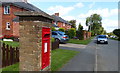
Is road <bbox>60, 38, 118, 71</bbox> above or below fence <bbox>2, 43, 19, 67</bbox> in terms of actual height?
below

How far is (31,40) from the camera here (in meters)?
3.51

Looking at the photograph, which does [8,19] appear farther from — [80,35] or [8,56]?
[8,56]

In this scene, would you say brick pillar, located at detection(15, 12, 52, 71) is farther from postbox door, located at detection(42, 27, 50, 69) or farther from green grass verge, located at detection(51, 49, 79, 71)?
green grass verge, located at detection(51, 49, 79, 71)

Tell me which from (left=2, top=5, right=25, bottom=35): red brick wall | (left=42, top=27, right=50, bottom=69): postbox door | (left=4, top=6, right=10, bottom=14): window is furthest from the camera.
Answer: (left=4, top=6, right=10, bottom=14): window

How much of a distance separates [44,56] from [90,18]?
87.6 metres

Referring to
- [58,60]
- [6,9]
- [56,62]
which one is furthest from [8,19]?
[56,62]

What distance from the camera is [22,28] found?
360 centimetres

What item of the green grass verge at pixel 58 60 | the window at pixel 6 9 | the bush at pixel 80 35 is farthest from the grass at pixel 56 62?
the bush at pixel 80 35

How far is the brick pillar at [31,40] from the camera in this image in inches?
136

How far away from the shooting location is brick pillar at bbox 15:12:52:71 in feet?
11.4

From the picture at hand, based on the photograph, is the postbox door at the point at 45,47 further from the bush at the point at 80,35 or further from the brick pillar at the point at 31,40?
the bush at the point at 80,35

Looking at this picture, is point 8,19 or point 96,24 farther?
point 96,24

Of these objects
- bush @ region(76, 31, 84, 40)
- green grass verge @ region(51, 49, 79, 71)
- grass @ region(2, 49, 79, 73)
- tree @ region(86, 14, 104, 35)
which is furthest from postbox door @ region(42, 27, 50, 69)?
tree @ region(86, 14, 104, 35)

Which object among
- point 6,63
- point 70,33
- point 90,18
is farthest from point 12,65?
point 90,18
